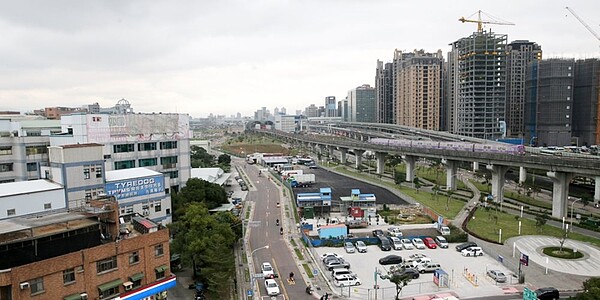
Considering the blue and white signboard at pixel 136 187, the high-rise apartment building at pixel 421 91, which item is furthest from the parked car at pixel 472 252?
the high-rise apartment building at pixel 421 91

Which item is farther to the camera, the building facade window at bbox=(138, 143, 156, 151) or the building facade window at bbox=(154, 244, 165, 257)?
the building facade window at bbox=(138, 143, 156, 151)

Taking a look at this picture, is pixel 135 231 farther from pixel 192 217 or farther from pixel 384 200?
pixel 384 200

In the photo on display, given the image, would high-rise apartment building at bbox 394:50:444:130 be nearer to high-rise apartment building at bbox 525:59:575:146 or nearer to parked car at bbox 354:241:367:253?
high-rise apartment building at bbox 525:59:575:146

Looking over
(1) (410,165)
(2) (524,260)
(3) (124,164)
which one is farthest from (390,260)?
(1) (410,165)

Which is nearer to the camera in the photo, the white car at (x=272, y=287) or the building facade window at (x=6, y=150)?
the white car at (x=272, y=287)

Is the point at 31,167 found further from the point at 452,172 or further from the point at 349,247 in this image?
the point at 452,172

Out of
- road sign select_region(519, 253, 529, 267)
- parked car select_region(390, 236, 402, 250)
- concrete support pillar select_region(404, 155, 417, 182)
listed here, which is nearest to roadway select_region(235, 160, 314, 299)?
→ parked car select_region(390, 236, 402, 250)

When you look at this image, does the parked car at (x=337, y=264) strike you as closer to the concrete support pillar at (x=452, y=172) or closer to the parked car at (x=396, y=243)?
the parked car at (x=396, y=243)
